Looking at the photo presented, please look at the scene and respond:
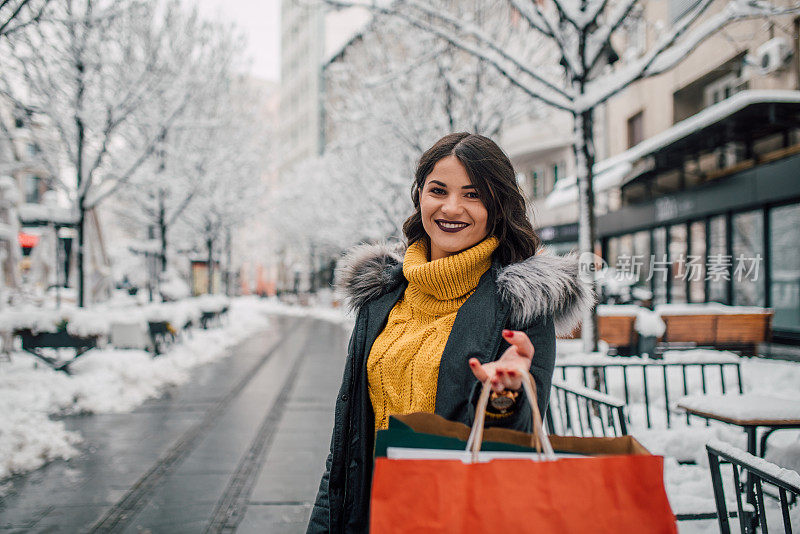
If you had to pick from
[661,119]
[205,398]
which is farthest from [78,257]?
[661,119]

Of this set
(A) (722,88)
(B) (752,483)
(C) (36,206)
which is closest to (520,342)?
(B) (752,483)

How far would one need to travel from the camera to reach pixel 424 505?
119 centimetres

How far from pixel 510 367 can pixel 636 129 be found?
19421 mm

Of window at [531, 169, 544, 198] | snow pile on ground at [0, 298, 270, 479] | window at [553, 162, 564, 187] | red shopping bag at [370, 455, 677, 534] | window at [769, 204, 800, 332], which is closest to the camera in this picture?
red shopping bag at [370, 455, 677, 534]

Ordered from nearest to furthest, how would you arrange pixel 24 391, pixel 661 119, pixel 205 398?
pixel 24 391 < pixel 205 398 < pixel 661 119

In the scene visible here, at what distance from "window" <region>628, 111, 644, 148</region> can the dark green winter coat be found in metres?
18.1

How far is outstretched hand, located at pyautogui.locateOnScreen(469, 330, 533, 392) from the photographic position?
4.32 ft

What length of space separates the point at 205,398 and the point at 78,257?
426 centimetres

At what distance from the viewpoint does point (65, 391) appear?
24.1ft

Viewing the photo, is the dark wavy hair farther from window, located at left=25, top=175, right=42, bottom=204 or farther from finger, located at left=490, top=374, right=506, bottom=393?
window, located at left=25, top=175, right=42, bottom=204

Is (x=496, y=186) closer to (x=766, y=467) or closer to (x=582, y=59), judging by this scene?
(x=766, y=467)

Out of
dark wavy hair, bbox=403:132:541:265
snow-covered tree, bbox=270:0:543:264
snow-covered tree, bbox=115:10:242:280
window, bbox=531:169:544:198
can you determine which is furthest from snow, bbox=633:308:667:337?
window, bbox=531:169:544:198

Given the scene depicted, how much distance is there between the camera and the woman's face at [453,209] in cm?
175

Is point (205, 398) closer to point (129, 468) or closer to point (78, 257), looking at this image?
point (129, 468)
